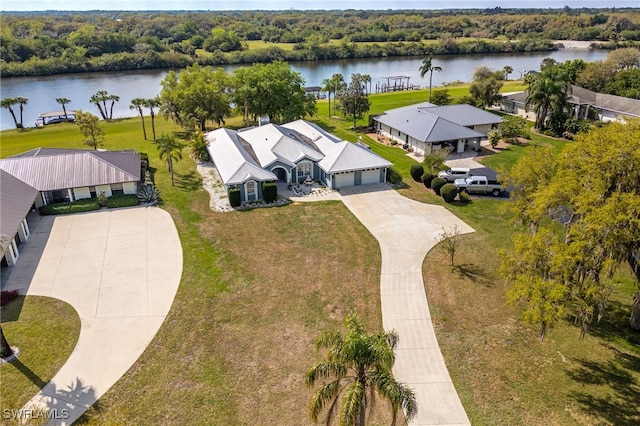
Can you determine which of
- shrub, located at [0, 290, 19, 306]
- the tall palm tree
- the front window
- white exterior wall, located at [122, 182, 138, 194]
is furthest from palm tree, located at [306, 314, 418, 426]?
the tall palm tree

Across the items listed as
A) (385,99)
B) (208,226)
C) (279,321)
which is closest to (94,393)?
(279,321)

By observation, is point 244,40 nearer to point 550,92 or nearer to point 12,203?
point 550,92

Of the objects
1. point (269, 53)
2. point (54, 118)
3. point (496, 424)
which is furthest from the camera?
point (269, 53)

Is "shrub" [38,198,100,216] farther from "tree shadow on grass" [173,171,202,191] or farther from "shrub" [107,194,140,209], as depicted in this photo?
"tree shadow on grass" [173,171,202,191]

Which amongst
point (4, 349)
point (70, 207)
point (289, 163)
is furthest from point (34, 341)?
point (289, 163)

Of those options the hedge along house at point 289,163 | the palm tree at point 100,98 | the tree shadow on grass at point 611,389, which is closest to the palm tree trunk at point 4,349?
the hedge along house at point 289,163

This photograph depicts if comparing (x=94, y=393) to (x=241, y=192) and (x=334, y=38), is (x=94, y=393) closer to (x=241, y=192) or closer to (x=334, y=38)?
(x=241, y=192)
